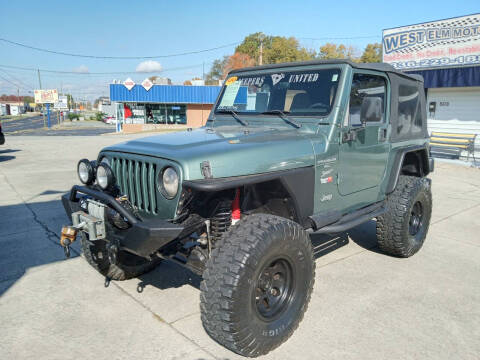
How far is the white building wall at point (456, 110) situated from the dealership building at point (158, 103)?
23300 millimetres

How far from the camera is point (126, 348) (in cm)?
280

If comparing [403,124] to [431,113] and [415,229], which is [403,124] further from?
[431,113]

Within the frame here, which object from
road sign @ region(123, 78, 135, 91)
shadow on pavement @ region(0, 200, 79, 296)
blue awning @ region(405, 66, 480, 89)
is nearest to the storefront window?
road sign @ region(123, 78, 135, 91)

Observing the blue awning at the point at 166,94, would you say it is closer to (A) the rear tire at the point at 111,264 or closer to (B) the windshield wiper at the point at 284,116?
(B) the windshield wiper at the point at 284,116

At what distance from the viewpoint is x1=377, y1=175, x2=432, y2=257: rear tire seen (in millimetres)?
4242

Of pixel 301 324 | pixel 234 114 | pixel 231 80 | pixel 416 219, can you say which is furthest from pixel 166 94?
pixel 301 324

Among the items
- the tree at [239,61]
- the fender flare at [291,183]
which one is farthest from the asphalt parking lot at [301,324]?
the tree at [239,61]

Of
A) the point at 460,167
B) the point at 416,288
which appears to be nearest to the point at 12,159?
the point at 416,288

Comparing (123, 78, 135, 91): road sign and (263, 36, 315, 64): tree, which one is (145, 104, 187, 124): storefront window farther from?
(263, 36, 315, 64): tree

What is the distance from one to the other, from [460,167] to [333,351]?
11.1 meters

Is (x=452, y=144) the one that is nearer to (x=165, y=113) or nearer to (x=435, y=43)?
(x=435, y=43)

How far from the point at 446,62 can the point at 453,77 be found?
59 centimetres

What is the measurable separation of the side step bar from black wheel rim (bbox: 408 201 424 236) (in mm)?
619

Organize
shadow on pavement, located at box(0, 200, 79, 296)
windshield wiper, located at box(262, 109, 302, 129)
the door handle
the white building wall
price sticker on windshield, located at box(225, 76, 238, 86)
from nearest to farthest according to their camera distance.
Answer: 1. windshield wiper, located at box(262, 109, 302, 129)
2. the door handle
3. shadow on pavement, located at box(0, 200, 79, 296)
4. price sticker on windshield, located at box(225, 76, 238, 86)
5. the white building wall
